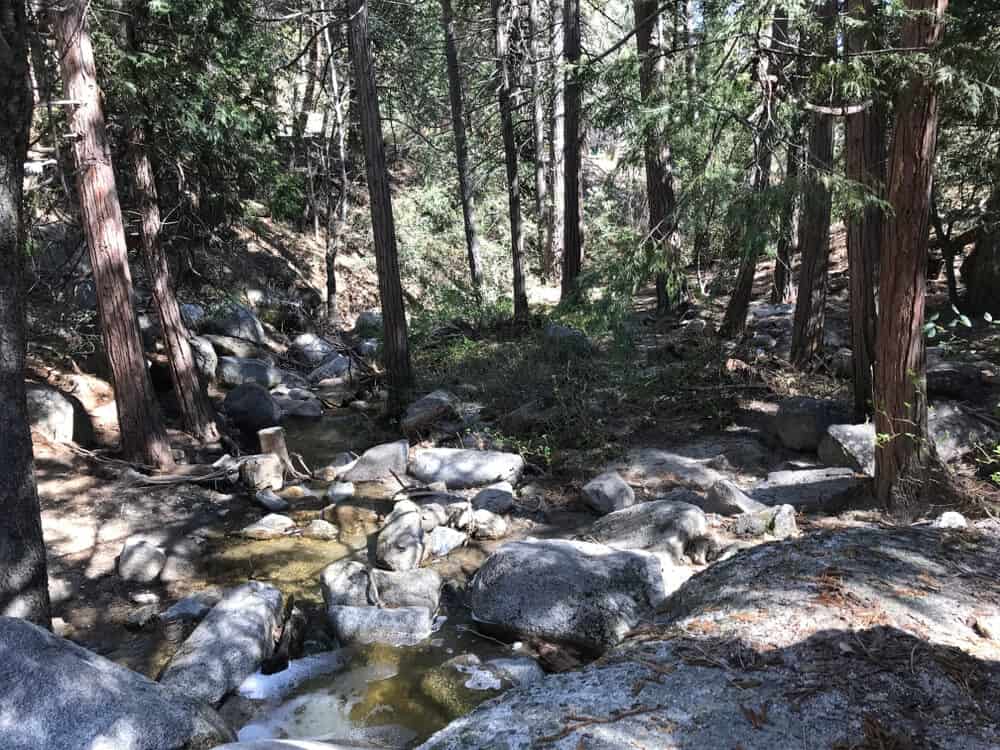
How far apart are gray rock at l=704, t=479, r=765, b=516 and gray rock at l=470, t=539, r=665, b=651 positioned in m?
1.55

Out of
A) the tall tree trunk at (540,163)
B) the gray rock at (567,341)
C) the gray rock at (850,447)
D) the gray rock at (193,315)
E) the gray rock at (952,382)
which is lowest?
the gray rock at (850,447)

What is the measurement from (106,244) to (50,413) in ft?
7.02

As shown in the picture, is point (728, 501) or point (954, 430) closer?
point (728, 501)

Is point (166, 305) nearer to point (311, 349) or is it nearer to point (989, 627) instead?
point (311, 349)

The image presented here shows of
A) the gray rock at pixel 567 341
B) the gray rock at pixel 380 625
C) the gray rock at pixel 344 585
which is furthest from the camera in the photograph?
the gray rock at pixel 567 341

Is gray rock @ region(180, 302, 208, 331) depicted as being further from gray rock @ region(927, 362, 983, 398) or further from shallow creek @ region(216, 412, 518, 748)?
gray rock @ region(927, 362, 983, 398)

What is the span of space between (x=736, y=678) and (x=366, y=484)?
6485 mm

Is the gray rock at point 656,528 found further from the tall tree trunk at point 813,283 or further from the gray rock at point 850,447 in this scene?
the tall tree trunk at point 813,283

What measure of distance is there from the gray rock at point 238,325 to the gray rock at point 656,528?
377 inches

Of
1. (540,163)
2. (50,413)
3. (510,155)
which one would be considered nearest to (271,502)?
(50,413)

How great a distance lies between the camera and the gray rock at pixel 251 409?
1082 centimetres

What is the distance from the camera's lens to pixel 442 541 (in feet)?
23.3

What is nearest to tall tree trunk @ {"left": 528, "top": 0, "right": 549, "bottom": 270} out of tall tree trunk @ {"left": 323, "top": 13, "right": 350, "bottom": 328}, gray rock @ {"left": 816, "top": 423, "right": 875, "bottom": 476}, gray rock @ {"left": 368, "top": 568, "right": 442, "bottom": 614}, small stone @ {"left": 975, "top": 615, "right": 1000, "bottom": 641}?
tall tree trunk @ {"left": 323, "top": 13, "right": 350, "bottom": 328}

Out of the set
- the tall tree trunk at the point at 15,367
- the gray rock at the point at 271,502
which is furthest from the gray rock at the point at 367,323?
the tall tree trunk at the point at 15,367
